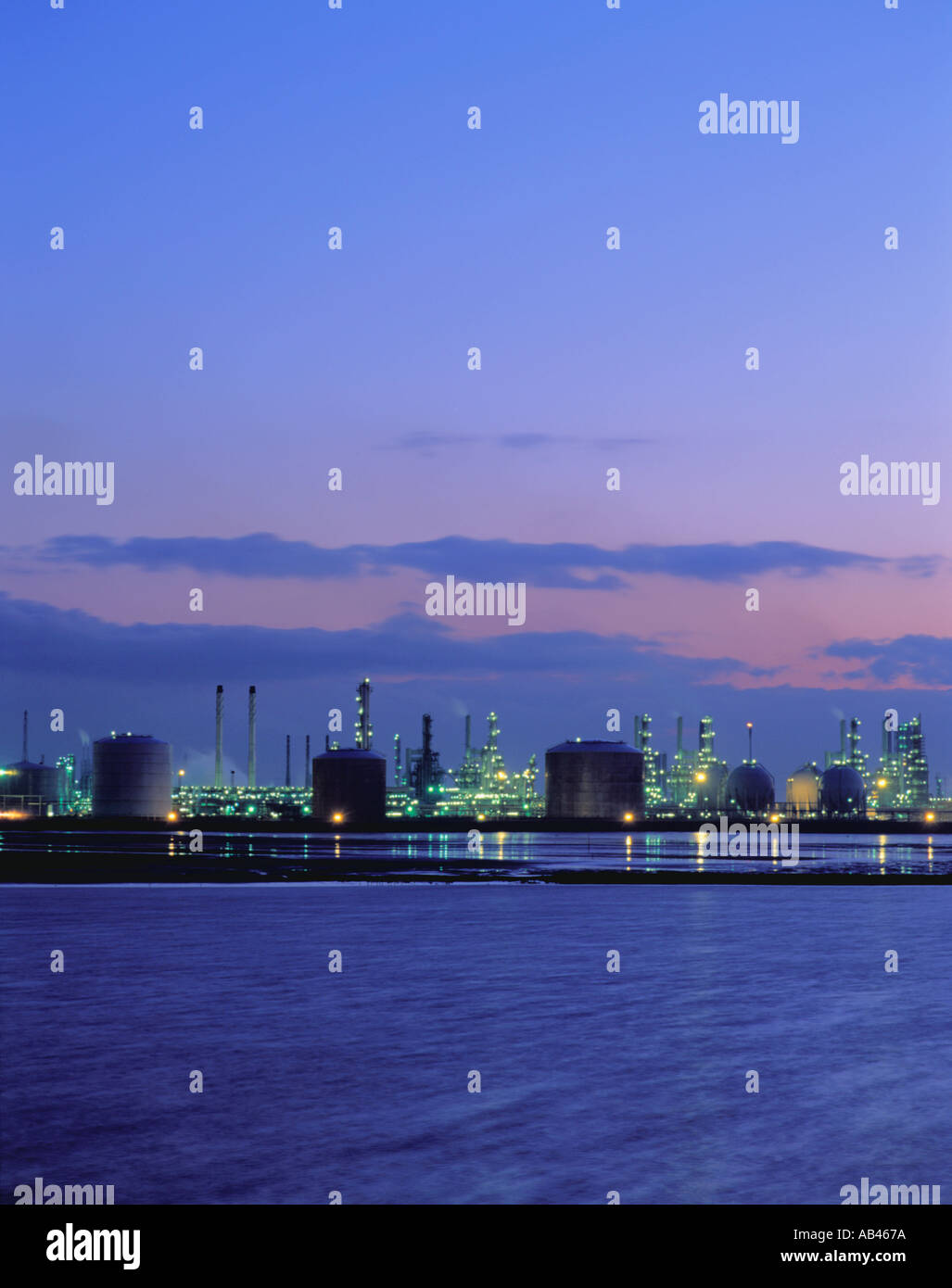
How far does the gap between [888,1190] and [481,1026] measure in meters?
8.83

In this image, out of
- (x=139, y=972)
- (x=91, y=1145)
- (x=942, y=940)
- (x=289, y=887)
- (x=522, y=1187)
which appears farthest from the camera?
(x=289, y=887)

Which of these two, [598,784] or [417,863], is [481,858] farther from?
[598,784]

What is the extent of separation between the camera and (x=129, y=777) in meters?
194

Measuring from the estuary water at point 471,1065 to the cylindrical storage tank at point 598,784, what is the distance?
144993 millimetres

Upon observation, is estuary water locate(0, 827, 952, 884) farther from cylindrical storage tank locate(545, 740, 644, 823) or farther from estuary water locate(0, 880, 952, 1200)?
cylindrical storage tank locate(545, 740, 644, 823)

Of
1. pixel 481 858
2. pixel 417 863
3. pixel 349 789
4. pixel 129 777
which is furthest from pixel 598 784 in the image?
pixel 417 863

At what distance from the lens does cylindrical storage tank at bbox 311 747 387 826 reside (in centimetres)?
18312

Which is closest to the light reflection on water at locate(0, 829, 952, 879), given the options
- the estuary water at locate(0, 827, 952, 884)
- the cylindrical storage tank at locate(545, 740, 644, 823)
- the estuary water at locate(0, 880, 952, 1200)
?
the estuary water at locate(0, 827, 952, 884)

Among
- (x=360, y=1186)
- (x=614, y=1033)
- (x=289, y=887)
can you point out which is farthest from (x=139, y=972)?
(x=289, y=887)

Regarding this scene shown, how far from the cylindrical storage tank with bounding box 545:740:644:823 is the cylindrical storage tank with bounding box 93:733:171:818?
185 ft

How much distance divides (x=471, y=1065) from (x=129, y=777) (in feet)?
604
